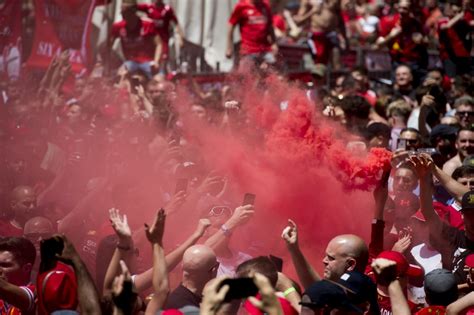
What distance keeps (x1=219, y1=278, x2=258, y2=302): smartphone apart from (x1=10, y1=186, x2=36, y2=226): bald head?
413 cm

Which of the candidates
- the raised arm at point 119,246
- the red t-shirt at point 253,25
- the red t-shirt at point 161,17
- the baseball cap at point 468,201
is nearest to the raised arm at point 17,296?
the raised arm at point 119,246

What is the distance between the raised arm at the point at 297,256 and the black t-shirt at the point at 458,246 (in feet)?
3.59

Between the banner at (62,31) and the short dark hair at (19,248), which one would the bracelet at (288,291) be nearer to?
the short dark hair at (19,248)

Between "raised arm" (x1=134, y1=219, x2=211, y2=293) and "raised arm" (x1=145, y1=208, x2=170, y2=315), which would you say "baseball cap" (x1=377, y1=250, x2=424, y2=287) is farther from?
"raised arm" (x1=145, y1=208, x2=170, y2=315)

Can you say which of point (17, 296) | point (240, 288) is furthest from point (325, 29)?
point (240, 288)

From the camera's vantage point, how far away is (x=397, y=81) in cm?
1278

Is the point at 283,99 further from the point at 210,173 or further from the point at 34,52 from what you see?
the point at 34,52

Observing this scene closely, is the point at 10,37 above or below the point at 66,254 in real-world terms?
below

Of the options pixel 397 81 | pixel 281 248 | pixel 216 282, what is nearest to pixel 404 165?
pixel 281 248

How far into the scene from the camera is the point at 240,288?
488 cm

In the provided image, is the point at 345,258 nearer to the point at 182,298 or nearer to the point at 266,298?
the point at 182,298

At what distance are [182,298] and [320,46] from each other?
8.80m

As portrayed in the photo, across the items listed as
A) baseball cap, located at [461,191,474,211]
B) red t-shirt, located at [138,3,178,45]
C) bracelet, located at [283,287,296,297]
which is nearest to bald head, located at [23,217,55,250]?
bracelet, located at [283,287,296,297]

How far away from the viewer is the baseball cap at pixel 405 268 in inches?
266
